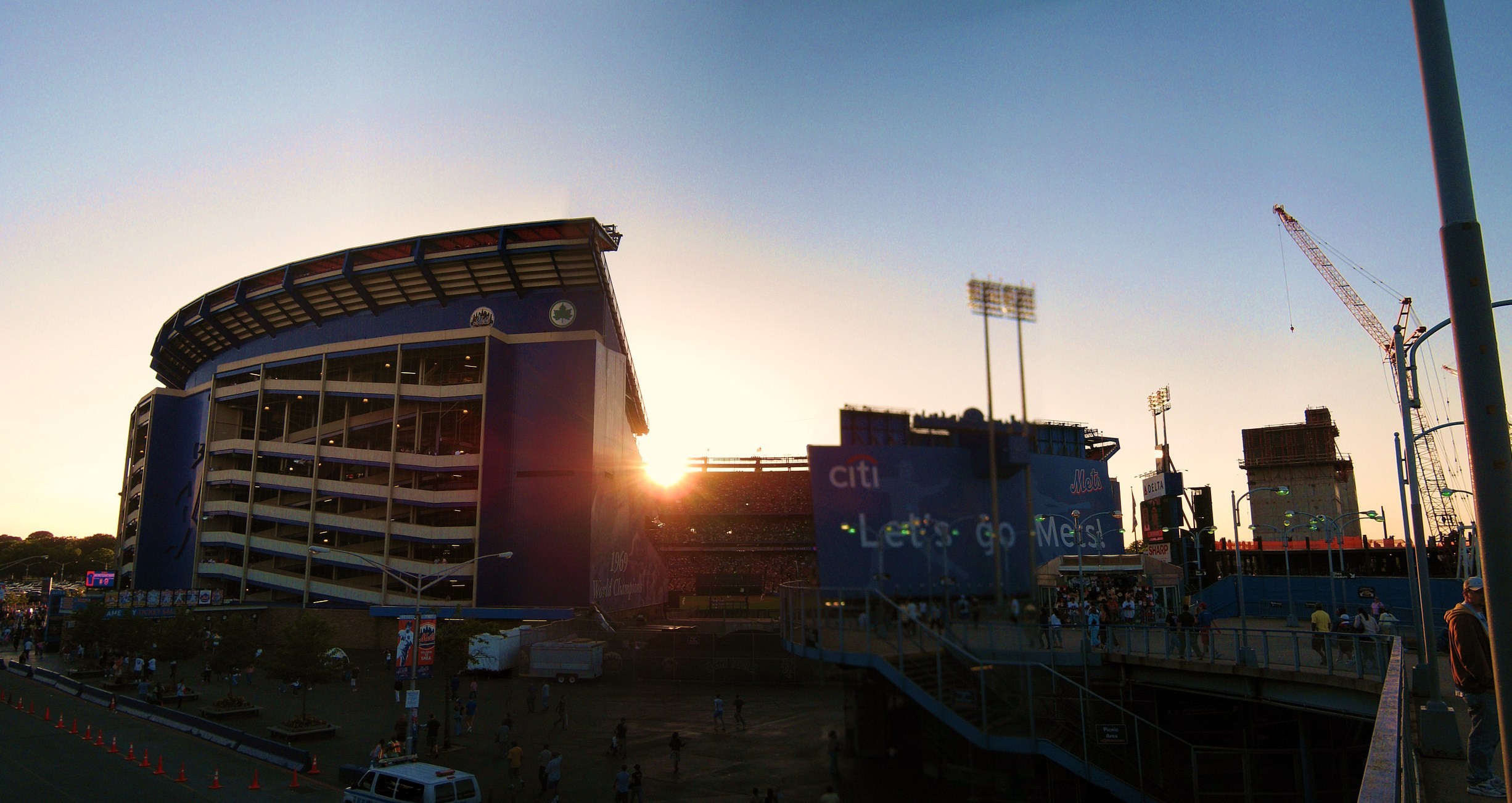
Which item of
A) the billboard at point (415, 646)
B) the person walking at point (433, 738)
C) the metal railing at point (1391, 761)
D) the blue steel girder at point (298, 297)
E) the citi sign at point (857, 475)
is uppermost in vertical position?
the blue steel girder at point (298, 297)

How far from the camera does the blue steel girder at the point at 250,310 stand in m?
75.4

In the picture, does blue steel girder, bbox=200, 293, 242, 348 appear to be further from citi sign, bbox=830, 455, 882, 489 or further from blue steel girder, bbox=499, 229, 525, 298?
citi sign, bbox=830, 455, 882, 489

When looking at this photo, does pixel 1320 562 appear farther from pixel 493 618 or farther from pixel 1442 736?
pixel 1442 736

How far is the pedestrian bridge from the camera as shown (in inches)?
909

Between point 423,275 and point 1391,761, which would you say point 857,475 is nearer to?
point 423,275

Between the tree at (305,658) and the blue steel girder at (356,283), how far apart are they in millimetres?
41653

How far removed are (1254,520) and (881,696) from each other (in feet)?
500

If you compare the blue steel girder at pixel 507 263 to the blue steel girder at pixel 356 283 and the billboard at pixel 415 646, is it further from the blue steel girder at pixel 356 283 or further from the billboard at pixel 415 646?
the billboard at pixel 415 646

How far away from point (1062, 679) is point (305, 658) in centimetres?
2864

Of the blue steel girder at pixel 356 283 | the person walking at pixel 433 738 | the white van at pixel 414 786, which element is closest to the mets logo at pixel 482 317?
the blue steel girder at pixel 356 283

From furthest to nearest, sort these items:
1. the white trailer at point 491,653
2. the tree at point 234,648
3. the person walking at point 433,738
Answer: the white trailer at point 491,653 → the tree at point 234,648 → the person walking at point 433,738

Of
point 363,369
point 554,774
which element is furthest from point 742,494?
point 554,774

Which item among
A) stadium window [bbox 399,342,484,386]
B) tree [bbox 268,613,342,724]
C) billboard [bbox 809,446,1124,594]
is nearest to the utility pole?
tree [bbox 268,613,342,724]

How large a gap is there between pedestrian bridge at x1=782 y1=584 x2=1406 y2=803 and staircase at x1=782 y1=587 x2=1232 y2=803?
36 millimetres
